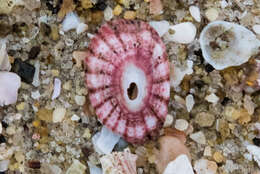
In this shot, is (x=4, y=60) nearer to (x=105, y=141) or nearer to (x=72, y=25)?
(x=72, y=25)

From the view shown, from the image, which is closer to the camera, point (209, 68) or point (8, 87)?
point (8, 87)

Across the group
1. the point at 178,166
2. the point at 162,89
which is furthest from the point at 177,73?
the point at 178,166

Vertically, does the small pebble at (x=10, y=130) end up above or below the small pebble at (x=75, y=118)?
below

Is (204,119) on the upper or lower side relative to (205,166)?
upper

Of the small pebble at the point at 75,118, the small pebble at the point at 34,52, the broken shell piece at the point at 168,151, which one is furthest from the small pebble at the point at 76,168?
the small pebble at the point at 34,52

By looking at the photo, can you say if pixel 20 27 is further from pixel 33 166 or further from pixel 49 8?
pixel 33 166

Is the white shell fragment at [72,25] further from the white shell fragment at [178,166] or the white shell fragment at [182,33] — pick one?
the white shell fragment at [178,166]
